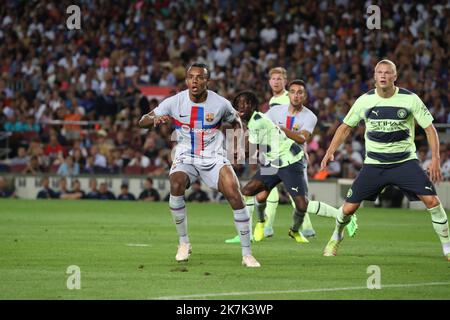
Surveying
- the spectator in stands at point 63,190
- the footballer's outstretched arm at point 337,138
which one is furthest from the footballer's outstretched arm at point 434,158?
the spectator in stands at point 63,190

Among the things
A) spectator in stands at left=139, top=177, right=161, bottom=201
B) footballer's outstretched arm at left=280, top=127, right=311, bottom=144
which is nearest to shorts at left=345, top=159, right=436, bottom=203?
footballer's outstretched arm at left=280, top=127, right=311, bottom=144

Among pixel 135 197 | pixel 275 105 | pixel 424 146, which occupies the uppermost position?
pixel 275 105

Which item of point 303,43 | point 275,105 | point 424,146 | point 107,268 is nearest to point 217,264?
point 107,268

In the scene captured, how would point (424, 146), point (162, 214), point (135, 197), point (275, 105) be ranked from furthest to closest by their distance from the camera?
point (135, 197) < point (424, 146) < point (162, 214) < point (275, 105)

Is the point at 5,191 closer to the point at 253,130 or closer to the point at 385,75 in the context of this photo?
the point at 253,130

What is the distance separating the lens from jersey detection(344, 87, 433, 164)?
13.0 m

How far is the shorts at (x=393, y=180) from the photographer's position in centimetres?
1310

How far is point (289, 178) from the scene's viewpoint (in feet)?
54.2

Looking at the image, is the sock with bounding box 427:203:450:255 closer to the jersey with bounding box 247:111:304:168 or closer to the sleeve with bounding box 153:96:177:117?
the sleeve with bounding box 153:96:177:117

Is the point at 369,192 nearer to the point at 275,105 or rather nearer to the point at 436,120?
the point at 275,105

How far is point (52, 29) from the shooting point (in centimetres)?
3691

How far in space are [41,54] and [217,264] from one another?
80.7 feet

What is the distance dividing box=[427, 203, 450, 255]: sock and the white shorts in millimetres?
2755
